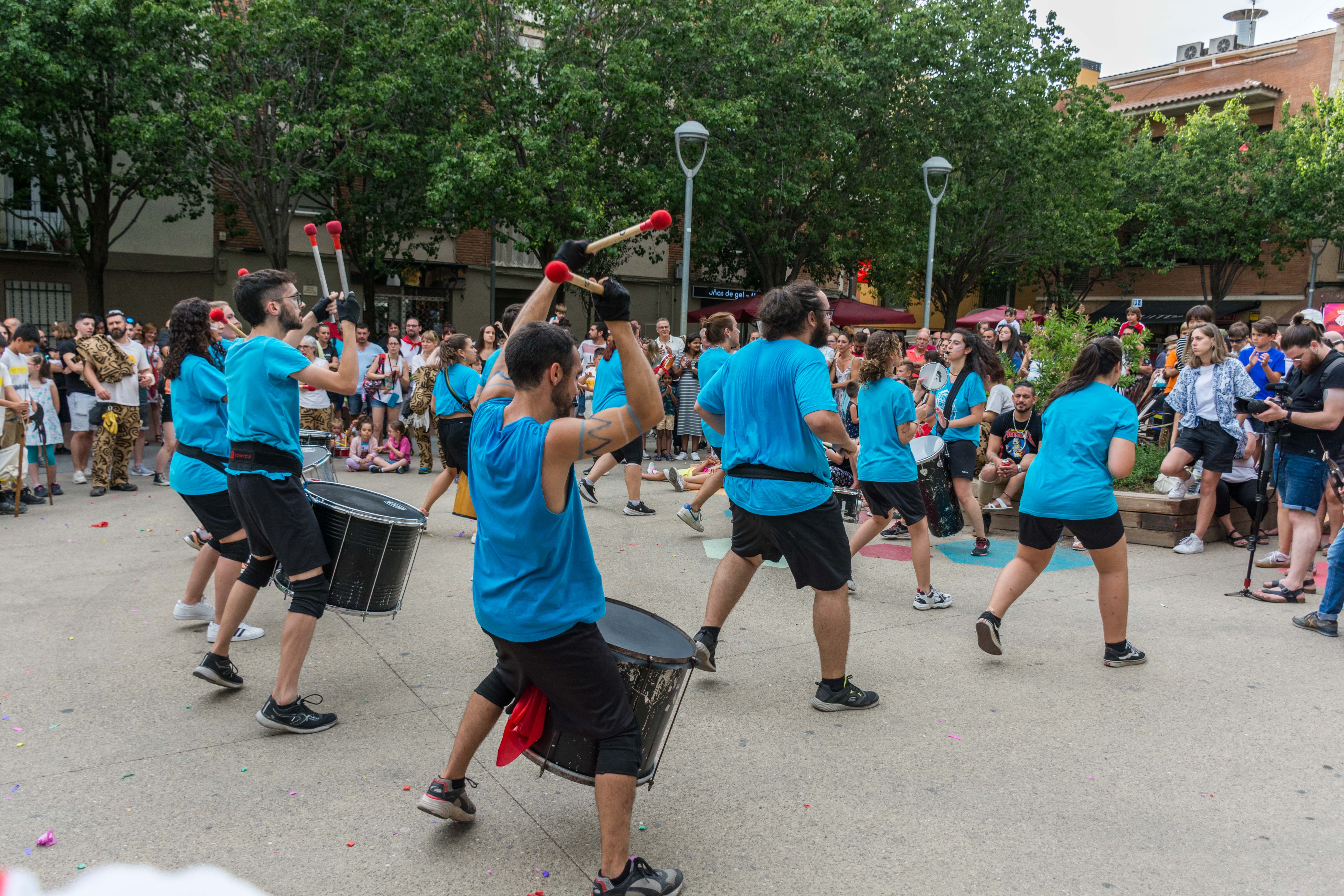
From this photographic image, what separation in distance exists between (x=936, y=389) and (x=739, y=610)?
356cm

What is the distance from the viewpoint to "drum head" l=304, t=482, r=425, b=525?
424 centimetres

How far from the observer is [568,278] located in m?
2.72

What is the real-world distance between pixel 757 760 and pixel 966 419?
4.40 meters

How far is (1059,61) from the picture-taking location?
22.3 m

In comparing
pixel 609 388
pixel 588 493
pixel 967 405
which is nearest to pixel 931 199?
pixel 967 405

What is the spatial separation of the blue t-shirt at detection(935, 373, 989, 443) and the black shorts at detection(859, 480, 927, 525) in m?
1.69

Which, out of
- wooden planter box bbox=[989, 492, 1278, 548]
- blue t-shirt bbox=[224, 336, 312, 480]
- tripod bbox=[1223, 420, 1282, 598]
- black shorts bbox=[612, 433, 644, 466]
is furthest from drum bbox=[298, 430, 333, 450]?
tripod bbox=[1223, 420, 1282, 598]

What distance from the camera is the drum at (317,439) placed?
7.54m

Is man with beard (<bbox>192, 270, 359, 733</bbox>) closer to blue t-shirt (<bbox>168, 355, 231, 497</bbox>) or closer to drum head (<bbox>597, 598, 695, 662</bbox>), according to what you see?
blue t-shirt (<bbox>168, 355, 231, 497</bbox>)

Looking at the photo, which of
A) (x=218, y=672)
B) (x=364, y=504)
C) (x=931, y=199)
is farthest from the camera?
(x=931, y=199)

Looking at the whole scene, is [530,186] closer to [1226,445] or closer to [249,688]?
[1226,445]

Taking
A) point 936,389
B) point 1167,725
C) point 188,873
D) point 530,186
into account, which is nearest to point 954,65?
point 530,186

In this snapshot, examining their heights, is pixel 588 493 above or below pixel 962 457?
below

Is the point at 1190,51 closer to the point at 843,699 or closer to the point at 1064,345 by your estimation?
the point at 1064,345
